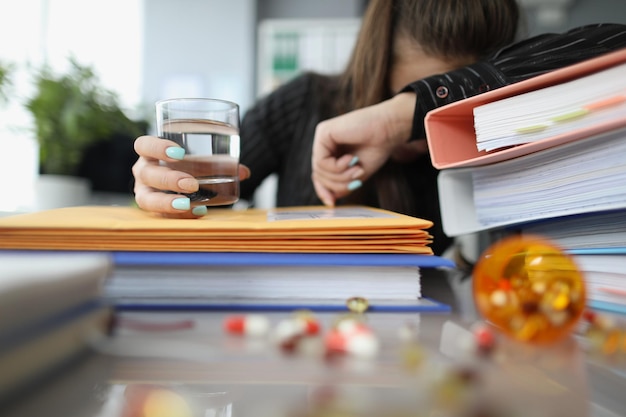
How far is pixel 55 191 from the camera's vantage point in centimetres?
166

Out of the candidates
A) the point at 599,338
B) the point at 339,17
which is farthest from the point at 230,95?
the point at 599,338

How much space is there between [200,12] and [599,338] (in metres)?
4.25

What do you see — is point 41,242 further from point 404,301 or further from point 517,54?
point 517,54

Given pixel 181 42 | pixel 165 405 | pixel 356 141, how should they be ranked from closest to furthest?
1. pixel 165 405
2. pixel 356 141
3. pixel 181 42

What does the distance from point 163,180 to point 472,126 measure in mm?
352

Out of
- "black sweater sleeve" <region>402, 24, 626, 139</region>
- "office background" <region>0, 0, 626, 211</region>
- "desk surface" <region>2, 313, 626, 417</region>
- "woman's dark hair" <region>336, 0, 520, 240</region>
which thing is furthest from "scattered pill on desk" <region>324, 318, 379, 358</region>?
"office background" <region>0, 0, 626, 211</region>

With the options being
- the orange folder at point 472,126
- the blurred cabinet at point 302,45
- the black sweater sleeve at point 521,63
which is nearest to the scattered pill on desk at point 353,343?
the orange folder at point 472,126

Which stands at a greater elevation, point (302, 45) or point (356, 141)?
point (302, 45)

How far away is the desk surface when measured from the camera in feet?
0.63

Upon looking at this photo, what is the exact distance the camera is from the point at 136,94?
12.8 feet

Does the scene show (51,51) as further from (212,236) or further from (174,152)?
(212,236)

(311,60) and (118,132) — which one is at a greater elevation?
(311,60)

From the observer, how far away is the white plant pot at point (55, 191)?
163 centimetres

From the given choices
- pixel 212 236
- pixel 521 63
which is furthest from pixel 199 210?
pixel 521 63
